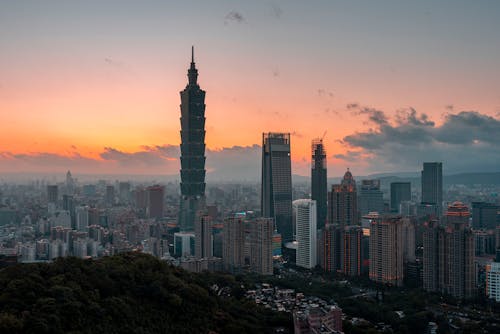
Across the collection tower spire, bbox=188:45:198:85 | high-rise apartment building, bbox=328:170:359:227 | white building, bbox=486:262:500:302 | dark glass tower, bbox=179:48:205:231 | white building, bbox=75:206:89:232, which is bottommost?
white building, bbox=486:262:500:302

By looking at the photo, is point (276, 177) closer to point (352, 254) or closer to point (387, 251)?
point (352, 254)

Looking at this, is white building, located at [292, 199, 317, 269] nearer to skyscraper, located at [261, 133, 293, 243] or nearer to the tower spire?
skyscraper, located at [261, 133, 293, 243]

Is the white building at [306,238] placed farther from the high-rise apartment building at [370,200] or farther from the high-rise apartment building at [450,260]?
the high-rise apartment building at [370,200]

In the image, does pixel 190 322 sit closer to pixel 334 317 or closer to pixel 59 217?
pixel 334 317

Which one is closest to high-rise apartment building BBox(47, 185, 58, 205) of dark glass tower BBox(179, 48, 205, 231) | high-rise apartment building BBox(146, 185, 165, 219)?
high-rise apartment building BBox(146, 185, 165, 219)

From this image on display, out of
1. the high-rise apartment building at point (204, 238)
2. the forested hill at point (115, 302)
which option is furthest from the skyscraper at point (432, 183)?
the forested hill at point (115, 302)

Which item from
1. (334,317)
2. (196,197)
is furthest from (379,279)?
(196,197)

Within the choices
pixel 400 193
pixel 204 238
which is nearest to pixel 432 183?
pixel 400 193
